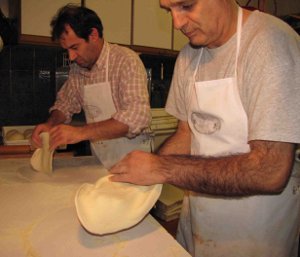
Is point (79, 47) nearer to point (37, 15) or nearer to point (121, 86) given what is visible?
point (121, 86)

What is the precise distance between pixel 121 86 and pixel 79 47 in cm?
28

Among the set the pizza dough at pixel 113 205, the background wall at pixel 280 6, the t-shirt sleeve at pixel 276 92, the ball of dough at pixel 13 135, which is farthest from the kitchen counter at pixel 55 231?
the background wall at pixel 280 6

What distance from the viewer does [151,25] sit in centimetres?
239

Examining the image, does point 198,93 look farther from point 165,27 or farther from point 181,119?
point 165,27

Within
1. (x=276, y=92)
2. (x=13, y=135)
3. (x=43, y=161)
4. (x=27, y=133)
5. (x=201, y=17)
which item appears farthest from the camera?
(x=27, y=133)

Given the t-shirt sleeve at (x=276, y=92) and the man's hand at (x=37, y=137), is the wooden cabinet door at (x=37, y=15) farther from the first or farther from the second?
the t-shirt sleeve at (x=276, y=92)

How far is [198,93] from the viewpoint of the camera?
2.92 ft

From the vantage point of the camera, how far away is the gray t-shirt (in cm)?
65

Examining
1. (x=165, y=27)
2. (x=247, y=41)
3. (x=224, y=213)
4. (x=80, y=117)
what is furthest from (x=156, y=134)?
(x=247, y=41)

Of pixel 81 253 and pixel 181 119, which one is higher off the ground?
pixel 181 119

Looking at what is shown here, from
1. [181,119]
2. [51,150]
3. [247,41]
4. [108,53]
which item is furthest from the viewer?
Result: [108,53]

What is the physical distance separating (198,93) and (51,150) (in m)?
0.69

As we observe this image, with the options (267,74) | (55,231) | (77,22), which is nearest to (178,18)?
(267,74)

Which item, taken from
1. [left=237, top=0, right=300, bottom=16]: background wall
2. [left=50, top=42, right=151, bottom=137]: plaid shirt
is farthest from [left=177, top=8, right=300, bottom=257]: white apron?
[left=237, top=0, right=300, bottom=16]: background wall
